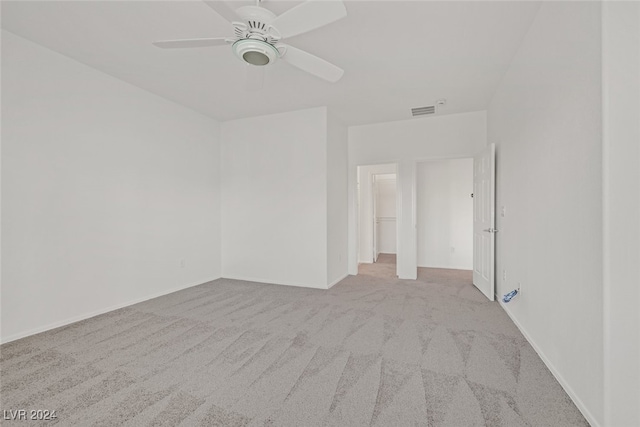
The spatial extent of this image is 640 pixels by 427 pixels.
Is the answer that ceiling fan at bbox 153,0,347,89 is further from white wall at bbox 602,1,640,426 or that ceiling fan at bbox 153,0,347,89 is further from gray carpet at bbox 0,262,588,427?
gray carpet at bbox 0,262,588,427

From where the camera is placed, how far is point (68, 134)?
2.77 metres

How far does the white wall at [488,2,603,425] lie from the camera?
1.40m

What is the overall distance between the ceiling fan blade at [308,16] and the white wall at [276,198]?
2334mm

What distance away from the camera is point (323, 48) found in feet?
8.32

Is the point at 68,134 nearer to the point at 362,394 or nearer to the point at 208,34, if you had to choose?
the point at 208,34

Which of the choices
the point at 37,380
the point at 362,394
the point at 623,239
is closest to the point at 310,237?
the point at 362,394

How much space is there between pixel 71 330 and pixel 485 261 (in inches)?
184

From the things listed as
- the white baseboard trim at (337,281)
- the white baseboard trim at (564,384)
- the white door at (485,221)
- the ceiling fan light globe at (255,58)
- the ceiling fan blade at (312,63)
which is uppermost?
the ceiling fan blade at (312,63)

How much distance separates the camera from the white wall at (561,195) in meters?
1.40

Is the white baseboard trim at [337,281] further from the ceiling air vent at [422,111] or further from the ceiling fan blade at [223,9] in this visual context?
the ceiling fan blade at [223,9]

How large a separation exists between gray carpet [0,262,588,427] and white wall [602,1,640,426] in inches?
13.5

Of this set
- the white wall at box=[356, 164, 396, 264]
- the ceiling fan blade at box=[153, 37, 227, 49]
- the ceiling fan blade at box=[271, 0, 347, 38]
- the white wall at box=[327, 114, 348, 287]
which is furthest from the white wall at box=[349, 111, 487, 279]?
the ceiling fan blade at box=[153, 37, 227, 49]

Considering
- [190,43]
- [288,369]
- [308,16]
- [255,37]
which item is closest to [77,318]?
[288,369]

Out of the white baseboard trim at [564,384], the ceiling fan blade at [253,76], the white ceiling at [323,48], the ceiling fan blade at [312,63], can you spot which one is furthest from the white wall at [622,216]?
the ceiling fan blade at [253,76]
